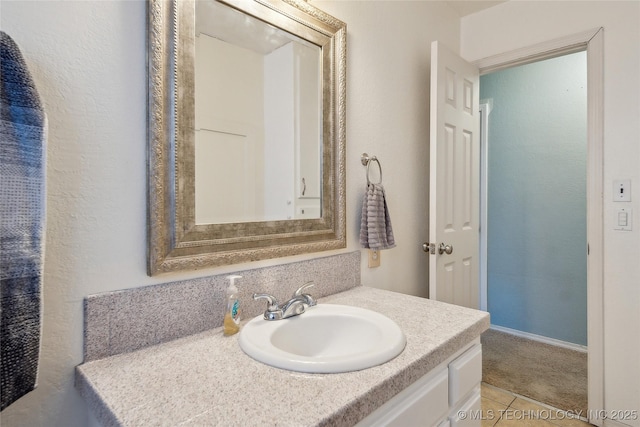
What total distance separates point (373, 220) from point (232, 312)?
2.29 feet

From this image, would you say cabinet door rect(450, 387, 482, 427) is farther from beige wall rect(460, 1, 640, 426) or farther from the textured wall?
the textured wall

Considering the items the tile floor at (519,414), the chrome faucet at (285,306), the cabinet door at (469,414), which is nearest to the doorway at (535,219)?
the tile floor at (519,414)

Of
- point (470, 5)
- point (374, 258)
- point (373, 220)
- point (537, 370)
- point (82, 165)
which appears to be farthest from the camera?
point (537, 370)

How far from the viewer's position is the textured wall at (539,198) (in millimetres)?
2521

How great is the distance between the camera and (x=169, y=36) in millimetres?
887

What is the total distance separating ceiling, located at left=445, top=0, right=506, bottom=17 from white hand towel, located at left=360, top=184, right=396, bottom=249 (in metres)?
1.36

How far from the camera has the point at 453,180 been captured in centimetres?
185

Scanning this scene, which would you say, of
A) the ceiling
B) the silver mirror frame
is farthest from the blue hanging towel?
the ceiling

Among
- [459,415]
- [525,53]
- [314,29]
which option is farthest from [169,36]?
[525,53]

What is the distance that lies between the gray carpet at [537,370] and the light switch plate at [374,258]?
1.26 meters

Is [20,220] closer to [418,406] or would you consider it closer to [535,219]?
[418,406]

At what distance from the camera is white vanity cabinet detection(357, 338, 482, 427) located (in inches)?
30.1

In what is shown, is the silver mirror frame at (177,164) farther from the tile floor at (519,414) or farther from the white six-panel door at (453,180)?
the tile floor at (519,414)

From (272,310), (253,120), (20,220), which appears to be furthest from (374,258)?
(20,220)
